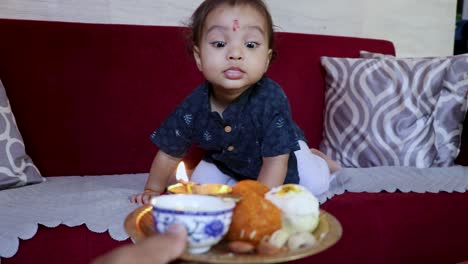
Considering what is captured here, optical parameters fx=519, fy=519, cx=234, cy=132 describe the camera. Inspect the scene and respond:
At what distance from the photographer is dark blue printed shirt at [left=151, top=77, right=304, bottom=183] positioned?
1.36m

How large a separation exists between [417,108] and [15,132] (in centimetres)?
138

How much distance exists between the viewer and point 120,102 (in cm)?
178

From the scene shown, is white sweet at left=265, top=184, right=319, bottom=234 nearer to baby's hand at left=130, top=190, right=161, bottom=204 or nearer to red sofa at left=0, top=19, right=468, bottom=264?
baby's hand at left=130, top=190, right=161, bottom=204

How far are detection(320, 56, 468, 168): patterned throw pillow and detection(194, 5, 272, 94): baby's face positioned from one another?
0.76 metres

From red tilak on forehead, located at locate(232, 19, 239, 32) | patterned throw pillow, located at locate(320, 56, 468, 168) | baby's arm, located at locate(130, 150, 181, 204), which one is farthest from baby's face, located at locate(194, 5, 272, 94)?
patterned throw pillow, located at locate(320, 56, 468, 168)

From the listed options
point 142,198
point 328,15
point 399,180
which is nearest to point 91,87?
point 142,198

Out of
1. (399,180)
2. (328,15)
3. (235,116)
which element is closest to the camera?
(235,116)

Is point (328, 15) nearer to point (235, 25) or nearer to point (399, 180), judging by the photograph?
point (399, 180)

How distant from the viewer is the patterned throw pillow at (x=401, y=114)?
6.18 feet

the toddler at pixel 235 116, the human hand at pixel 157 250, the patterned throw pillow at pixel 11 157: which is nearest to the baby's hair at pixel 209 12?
the toddler at pixel 235 116

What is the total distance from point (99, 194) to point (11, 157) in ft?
1.05

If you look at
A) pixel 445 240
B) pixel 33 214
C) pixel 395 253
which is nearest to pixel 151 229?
pixel 33 214

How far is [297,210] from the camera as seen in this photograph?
771 mm

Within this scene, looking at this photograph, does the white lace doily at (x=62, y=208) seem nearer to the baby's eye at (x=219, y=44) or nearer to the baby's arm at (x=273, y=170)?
the baby's arm at (x=273, y=170)
